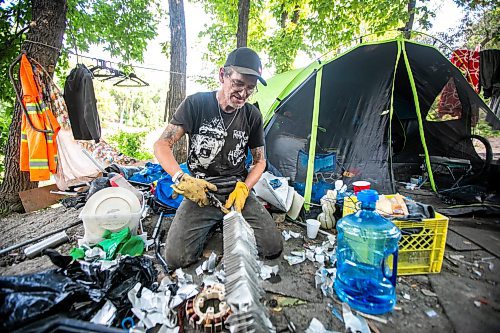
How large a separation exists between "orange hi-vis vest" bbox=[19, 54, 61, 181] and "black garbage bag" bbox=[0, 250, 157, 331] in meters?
2.10

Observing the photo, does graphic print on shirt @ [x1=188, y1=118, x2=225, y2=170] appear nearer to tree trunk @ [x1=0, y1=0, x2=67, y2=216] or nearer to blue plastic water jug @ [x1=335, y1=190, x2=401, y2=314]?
blue plastic water jug @ [x1=335, y1=190, x2=401, y2=314]

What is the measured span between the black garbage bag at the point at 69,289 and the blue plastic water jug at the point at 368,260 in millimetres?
1568

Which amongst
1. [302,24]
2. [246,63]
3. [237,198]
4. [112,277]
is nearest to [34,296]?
[112,277]

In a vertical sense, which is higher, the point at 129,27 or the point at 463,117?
the point at 129,27

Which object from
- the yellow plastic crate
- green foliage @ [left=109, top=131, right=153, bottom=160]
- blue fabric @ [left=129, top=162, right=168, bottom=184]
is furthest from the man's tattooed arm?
green foliage @ [left=109, top=131, right=153, bottom=160]

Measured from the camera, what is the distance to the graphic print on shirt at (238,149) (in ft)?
8.85

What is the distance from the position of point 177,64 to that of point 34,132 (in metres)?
2.99

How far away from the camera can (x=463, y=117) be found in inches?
185

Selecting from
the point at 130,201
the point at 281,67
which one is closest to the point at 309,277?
the point at 130,201

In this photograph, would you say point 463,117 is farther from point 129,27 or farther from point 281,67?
point 129,27

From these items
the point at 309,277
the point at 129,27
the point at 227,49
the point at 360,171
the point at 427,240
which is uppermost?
the point at 227,49

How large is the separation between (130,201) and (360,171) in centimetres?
357

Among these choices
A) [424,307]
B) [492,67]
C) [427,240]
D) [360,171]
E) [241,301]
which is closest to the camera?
[241,301]

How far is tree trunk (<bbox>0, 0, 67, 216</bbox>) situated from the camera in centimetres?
351
